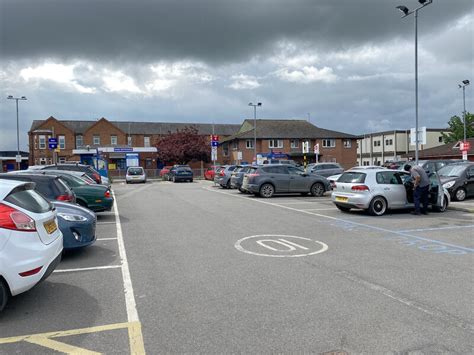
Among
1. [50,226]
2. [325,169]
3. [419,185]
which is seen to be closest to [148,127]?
[325,169]

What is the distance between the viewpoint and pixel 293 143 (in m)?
59.0

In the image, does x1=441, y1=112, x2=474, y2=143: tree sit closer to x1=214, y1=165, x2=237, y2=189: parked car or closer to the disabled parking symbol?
x1=214, y1=165, x2=237, y2=189: parked car

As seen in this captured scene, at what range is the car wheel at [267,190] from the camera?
63.6 feet

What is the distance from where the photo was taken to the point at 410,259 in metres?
6.96

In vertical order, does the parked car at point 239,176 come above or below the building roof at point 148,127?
below

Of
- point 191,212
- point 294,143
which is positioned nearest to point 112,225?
point 191,212

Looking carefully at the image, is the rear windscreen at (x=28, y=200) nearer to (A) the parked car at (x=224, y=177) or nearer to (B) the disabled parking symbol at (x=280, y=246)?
(B) the disabled parking symbol at (x=280, y=246)

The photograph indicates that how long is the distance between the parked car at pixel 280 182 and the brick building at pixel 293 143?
35284 millimetres

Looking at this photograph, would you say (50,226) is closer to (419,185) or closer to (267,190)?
(419,185)

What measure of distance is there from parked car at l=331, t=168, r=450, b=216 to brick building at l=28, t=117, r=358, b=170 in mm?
38994

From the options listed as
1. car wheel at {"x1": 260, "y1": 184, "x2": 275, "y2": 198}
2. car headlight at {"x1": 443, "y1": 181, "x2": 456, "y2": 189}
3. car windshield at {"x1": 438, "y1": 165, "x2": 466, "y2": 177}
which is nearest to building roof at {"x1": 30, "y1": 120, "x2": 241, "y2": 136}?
car wheel at {"x1": 260, "y1": 184, "x2": 275, "y2": 198}

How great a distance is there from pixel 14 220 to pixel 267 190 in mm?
15610

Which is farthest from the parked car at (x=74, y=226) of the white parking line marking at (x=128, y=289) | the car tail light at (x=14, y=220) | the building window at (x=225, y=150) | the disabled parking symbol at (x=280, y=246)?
the building window at (x=225, y=150)

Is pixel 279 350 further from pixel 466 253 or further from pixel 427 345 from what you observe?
pixel 466 253
